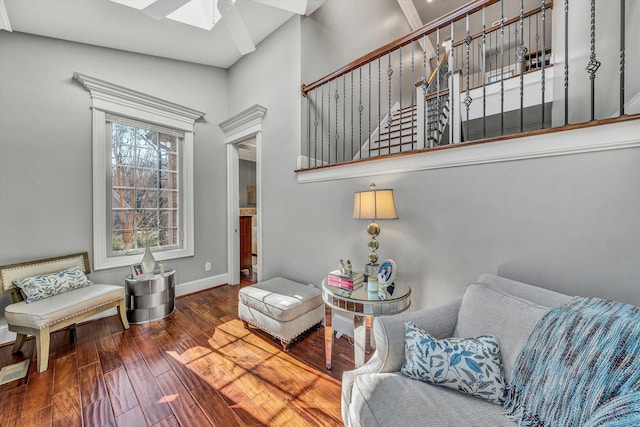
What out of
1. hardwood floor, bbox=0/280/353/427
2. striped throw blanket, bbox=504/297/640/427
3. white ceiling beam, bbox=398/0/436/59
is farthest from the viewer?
white ceiling beam, bbox=398/0/436/59

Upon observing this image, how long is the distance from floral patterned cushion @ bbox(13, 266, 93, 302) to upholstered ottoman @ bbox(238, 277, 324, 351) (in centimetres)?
152

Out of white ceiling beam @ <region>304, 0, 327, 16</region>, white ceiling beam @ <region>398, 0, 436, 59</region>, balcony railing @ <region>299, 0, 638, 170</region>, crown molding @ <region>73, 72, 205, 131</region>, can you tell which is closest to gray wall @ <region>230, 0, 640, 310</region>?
white ceiling beam @ <region>304, 0, 327, 16</region>

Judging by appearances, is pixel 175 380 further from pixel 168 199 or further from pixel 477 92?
pixel 477 92

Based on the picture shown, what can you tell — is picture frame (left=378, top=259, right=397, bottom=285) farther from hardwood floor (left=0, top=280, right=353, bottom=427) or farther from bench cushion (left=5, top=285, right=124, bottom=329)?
→ bench cushion (left=5, top=285, right=124, bottom=329)

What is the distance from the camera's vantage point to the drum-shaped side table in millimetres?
2547

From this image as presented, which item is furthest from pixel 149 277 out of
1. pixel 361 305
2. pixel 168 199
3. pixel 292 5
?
pixel 292 5

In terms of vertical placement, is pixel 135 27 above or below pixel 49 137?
above

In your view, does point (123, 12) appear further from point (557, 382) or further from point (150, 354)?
point (557, 382)

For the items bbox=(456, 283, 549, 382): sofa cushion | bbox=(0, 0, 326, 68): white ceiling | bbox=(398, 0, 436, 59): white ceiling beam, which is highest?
bbox=(398, 0, 436, 59): white ceiling beam

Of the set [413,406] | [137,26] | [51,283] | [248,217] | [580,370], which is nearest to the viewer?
[580,370]

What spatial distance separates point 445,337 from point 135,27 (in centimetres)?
376

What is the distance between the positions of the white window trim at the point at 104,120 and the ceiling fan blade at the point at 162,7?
51.9 inches

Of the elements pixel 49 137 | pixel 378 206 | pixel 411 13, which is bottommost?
pixel 378 206

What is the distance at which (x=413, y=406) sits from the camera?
1.00 meters
